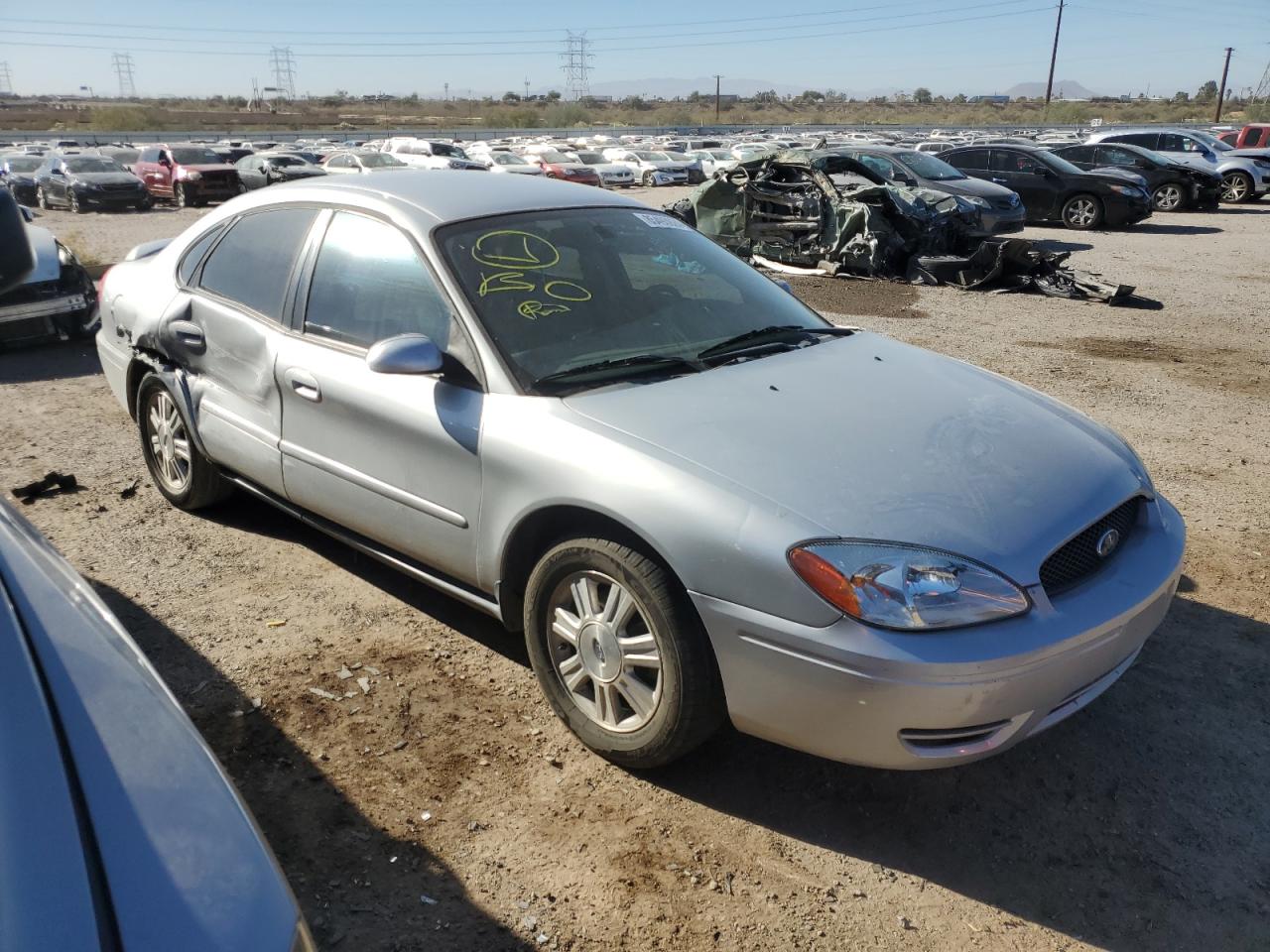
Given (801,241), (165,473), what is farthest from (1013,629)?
(801,241)

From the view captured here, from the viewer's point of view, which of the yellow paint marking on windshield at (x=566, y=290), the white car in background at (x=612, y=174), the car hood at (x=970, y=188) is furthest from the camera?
the white car in background at (x=612, y=174)

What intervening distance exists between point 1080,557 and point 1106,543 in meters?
0.16

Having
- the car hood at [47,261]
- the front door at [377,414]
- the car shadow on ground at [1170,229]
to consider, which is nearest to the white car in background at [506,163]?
the car shadow on ground at [1170,229]

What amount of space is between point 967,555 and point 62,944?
207cm

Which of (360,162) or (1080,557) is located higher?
(360,162)

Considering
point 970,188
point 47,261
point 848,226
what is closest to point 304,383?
point 47,261

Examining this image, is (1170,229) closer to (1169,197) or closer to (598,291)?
(1169,197)

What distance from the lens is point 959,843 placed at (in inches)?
108

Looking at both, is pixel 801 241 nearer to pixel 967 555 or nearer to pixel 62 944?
pixel 967 555

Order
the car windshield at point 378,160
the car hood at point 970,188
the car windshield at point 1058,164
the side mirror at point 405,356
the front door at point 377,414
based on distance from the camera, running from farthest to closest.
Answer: the car windshield at point 378,160, the car windshield at point 1058,164, the car hood at point 970,188, the front door at point 377,414, the side mirror at point 405,356

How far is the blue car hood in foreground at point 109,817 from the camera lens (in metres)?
1.29

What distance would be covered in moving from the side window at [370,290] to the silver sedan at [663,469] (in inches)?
0.5

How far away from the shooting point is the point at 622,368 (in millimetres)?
3277

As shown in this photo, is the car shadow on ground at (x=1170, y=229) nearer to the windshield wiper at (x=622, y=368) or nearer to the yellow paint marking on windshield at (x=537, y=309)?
the windshield wiper at (x=622, y=368)
